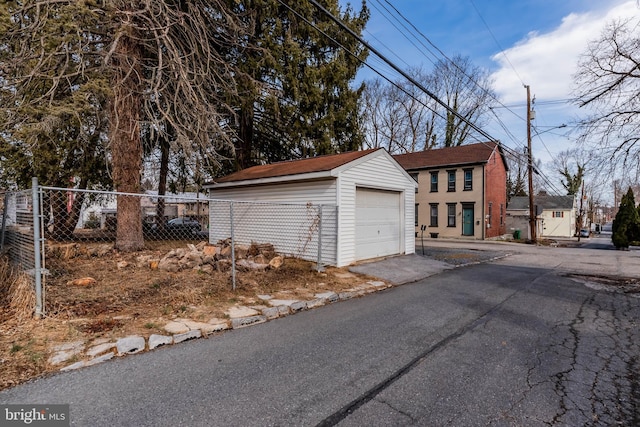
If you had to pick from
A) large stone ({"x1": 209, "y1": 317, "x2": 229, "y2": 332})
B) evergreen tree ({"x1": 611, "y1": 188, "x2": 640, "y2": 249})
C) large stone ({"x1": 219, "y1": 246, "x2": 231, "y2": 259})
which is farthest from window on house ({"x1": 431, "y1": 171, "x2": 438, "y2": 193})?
large stone ({"x1": 209, "y1": 317, "x2": 229, "y2": 332})

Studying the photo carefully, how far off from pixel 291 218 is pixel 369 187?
2.53 metres

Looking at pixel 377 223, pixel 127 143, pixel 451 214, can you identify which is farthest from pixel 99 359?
pixel 451 214

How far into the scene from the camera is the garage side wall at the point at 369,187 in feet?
29.2

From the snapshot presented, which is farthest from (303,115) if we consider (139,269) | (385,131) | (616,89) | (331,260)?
(385,131)

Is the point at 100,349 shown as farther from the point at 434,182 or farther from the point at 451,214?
the point at 434,182

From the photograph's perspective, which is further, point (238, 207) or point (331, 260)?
point (238, 207)

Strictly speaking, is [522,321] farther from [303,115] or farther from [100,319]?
[303,115]

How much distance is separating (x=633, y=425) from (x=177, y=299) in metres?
5.35

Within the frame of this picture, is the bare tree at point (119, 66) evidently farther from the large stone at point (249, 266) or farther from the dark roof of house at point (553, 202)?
the dark roof of house at point (553, 202)

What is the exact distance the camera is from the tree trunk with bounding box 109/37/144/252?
28.9ft

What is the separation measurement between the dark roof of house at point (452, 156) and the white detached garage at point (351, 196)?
13.1 m

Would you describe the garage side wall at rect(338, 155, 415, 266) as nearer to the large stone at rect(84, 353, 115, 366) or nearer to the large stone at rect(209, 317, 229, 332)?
the large stone at rect(209, 317, 229, 332)

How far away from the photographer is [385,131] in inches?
1278

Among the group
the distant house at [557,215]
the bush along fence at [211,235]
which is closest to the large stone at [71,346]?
the bush along fence at [211,235]
